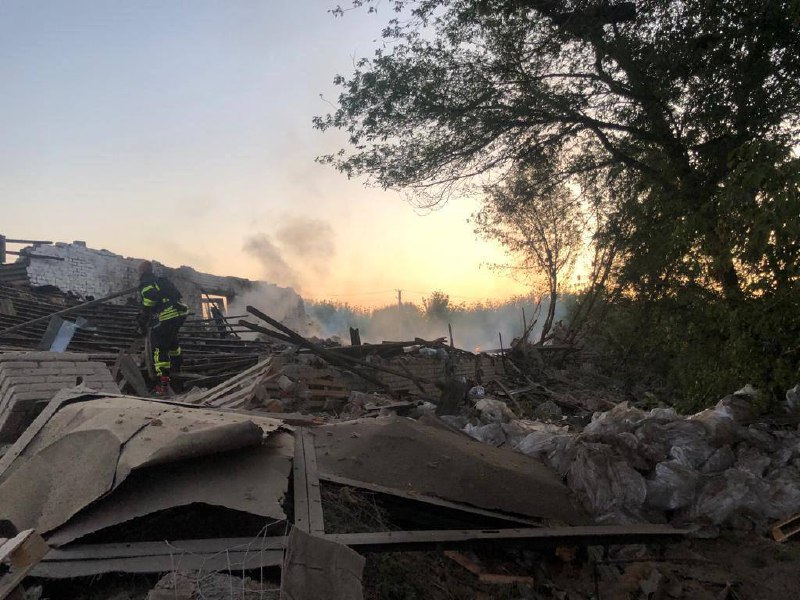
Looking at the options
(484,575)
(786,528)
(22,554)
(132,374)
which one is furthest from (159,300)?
(786,528)

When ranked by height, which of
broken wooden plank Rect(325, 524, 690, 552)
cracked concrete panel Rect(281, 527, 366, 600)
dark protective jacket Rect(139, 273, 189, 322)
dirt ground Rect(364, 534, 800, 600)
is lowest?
dirt ground Rect(364, 534, 800, 600)

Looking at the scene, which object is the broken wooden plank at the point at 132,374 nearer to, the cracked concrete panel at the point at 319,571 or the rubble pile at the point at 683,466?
the rubble pile at the point at 683,466

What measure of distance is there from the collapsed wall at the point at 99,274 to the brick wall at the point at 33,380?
8450 millimetres

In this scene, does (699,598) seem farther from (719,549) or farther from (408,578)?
(408,578)

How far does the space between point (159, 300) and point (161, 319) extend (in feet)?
0.96

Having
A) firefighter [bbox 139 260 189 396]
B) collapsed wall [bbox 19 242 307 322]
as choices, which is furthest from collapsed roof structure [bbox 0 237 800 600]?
collapsed wall [bbox 19 242 307 322]

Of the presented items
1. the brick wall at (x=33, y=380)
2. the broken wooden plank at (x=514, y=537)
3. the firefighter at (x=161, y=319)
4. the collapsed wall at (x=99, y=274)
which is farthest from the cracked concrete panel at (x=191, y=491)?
the collapsed wall at (x=99, y=274)

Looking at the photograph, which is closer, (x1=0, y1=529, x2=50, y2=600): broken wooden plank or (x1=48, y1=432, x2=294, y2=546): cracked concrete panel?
(x1=0, y1=529, x2=50, y2=600): broken wooden plank

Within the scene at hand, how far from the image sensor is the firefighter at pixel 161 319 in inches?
324

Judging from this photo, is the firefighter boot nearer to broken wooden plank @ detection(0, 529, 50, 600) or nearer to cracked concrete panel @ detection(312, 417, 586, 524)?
cracked concrete panel @ detection(312, 417, 586, 524)

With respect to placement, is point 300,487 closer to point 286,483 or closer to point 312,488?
point 312,488

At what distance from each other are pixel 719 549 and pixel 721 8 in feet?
19.4

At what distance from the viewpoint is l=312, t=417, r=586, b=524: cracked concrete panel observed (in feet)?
13.5

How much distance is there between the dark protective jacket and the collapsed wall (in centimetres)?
609
